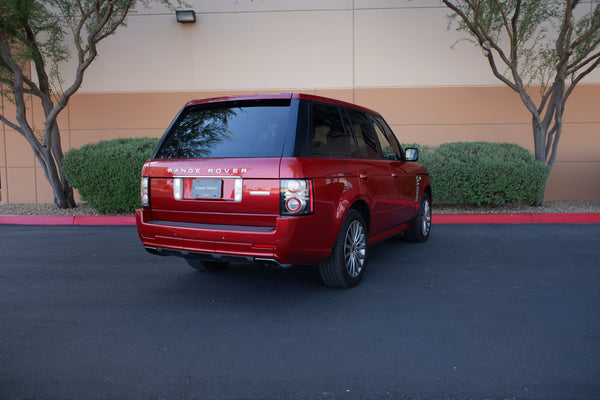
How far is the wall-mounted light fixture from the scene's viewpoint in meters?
11.3

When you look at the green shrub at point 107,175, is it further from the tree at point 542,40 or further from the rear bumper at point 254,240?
the tree at point 542,40

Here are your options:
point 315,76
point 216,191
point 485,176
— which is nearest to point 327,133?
point 216,191

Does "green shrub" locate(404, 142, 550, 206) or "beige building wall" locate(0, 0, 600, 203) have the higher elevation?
"beige building wall" locate(0, 0, 600, 203)

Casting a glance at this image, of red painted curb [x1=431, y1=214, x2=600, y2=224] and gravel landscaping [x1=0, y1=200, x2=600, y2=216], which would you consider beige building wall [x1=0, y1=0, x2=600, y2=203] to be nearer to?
gravel landscaping [x1=0, y1=200, x2=600, y2=216]

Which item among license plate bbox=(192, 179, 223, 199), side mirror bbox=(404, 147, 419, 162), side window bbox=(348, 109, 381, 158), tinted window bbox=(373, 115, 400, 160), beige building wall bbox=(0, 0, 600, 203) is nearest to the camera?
license plate bbox=(192, 179, 223, 199)

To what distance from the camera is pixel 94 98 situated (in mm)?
11664

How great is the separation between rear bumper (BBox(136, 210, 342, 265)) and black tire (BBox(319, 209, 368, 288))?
181 millimetres

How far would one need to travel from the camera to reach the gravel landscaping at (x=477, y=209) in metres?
9.28

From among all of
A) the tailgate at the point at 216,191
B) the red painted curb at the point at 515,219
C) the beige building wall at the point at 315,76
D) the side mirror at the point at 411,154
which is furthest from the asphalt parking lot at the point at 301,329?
the beige building wall at the point at 315,76

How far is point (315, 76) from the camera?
37.9ft

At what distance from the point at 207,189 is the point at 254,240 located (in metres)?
0.62

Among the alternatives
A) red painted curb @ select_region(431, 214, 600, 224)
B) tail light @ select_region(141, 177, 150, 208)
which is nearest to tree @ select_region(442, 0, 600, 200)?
red painted curb @ select_region(431, 214, 600, 224)

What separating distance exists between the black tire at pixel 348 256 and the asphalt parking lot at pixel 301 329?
0.47 feet

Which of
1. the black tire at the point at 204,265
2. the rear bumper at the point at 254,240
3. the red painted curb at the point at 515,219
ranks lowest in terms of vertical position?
the black tire at the point at 204,265
